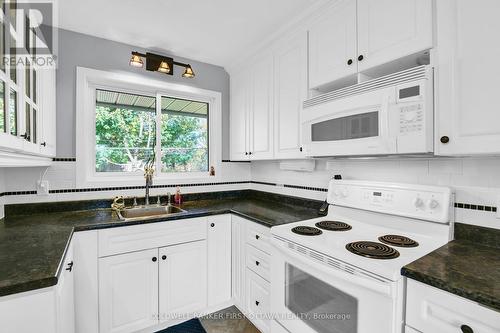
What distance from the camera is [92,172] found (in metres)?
2.27

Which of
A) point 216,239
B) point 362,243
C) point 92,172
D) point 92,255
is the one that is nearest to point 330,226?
point 362,243

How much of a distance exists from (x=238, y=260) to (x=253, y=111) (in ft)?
4.62

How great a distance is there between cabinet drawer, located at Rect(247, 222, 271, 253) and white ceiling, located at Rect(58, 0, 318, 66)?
1.60 meters

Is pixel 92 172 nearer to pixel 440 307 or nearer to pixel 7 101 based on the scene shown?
pixel 7 101

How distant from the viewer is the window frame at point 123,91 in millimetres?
2129

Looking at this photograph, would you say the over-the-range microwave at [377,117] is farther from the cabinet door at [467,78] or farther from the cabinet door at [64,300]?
the cabinet door at [64,300]

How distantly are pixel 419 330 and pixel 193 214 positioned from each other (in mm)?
1555

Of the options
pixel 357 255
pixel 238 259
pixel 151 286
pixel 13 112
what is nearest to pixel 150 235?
pixel 151 286

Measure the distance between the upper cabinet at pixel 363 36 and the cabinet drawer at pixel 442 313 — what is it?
1.09 metres

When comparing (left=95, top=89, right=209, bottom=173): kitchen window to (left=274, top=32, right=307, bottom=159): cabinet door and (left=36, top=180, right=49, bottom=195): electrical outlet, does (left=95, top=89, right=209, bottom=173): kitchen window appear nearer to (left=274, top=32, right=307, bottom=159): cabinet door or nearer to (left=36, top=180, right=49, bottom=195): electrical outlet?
(left=36, top=180, right=49, bottom=195): electrical outlet

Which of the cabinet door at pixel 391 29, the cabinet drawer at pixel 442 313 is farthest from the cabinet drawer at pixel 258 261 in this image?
the cabinet door at pixel 391 29

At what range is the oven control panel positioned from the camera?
1.29m

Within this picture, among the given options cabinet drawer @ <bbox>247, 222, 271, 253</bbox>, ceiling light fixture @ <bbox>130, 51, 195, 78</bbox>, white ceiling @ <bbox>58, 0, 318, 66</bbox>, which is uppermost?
white ceiling @ <bbox>58, 0, 318, 66</bbox>

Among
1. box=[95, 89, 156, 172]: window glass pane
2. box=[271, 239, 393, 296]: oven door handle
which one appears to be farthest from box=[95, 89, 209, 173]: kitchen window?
box=[271, 239, 393, 296]: oven door handle
